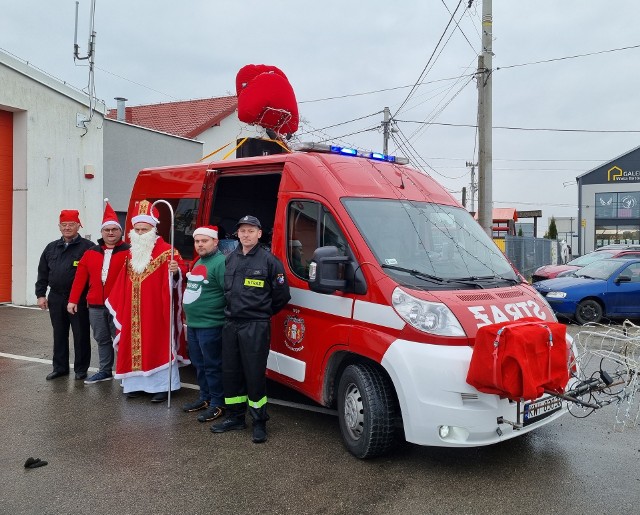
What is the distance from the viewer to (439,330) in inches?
148

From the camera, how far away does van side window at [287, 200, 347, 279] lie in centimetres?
460

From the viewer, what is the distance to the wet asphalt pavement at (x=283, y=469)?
358cm

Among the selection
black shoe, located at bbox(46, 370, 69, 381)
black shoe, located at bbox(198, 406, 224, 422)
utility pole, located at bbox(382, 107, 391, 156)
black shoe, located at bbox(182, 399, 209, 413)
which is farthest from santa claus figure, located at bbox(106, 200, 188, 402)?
utility pole, located at bbox(382, 107, 391, 156)

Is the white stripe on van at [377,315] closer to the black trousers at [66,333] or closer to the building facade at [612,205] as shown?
the black trousers at [66,333]

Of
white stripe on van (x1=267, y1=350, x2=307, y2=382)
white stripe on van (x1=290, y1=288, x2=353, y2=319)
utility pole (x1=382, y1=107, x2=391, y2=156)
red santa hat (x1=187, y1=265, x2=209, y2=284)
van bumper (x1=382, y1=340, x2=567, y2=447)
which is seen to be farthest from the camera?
utility pole (x1=382, y1=107, x2=391, y2=156)

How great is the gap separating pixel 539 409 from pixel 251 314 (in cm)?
228

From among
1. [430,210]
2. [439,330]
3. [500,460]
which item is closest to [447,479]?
[500,460]

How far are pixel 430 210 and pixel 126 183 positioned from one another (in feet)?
40.2

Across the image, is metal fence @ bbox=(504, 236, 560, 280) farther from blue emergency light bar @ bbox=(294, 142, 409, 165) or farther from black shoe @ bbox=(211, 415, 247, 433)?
black shoe @ bbox=(211, 415, 247, 433)

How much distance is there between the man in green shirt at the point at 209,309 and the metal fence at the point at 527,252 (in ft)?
44.1

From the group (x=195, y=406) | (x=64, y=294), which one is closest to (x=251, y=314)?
(x=195, y=406)

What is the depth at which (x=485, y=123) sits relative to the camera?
41.2ft

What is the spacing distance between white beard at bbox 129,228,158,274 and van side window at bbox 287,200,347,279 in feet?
5.31

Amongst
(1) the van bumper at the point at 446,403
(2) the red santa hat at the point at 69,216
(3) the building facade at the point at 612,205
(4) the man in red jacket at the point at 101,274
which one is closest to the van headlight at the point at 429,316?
(1) the van bumper at the point at 446,403
